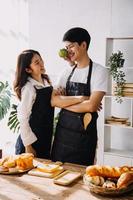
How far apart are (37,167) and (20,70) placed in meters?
0.86

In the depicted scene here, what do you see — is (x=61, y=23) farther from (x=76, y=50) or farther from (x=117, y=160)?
(x=76, y=50)

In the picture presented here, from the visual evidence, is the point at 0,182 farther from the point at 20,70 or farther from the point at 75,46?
the point at 75,46

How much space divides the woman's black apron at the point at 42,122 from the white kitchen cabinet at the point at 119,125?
5.82 feet

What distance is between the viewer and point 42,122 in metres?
2.83

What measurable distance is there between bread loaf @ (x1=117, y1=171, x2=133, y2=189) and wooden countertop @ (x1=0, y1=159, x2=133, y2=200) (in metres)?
0.06

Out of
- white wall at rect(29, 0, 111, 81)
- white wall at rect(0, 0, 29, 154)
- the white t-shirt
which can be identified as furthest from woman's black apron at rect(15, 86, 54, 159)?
white wall at rect(0, 0, 29, 154)

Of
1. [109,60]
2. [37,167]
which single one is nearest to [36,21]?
[109,60]

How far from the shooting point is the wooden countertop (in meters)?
1.88

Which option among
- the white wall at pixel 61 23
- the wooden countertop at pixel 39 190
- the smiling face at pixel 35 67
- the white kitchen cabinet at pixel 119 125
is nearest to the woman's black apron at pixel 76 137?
the smiling face at pixel 35 67

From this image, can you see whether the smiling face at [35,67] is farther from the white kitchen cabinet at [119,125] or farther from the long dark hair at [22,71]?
the white kitchen cabinet at [119,125]

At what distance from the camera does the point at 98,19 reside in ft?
15.8

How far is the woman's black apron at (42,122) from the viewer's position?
279cm

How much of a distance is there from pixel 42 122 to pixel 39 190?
914mm

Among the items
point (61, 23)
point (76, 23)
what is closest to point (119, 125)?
point (76, 23)
